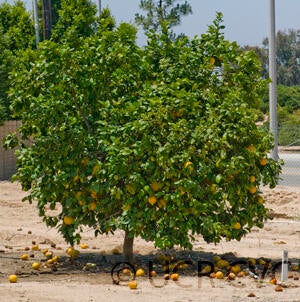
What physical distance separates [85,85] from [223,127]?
1.70 meters

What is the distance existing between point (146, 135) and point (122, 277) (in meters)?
1.62

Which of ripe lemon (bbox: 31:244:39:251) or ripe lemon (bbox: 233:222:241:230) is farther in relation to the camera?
ripe lemon (bbox: 31:244:39:251)

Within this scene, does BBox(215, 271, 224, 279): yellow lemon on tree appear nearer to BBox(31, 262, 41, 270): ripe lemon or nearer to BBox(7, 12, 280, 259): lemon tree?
BBox(7, 12, 280, 259): lemon tree

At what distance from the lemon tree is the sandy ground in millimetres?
474

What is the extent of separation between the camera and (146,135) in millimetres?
10094

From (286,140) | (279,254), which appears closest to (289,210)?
(279,254)

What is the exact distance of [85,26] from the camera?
12.5 metres

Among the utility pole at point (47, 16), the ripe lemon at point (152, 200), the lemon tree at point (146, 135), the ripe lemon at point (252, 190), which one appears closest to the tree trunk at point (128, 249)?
the lemon tree at point (146, 135)

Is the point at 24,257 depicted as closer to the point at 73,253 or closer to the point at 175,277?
the point at 73,253

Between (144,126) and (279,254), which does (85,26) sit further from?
(279,254)

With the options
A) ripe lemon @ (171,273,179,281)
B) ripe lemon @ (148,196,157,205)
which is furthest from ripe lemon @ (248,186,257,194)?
ripe lemon @ (171,273,179,281)

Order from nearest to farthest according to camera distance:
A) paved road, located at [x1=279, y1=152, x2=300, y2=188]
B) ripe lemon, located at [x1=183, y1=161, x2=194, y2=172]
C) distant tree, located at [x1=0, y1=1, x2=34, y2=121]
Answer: ripe lemon, located at [x1=183, y1=161, x2=194, y2=172]
paved road, located at [x1=279, y1=152, x2=300, y2=188]
distant tree, located at [x1=0, y1=1, x2=34, y2=121]

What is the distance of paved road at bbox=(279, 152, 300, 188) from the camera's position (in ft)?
80.9

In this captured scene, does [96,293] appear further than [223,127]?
No
